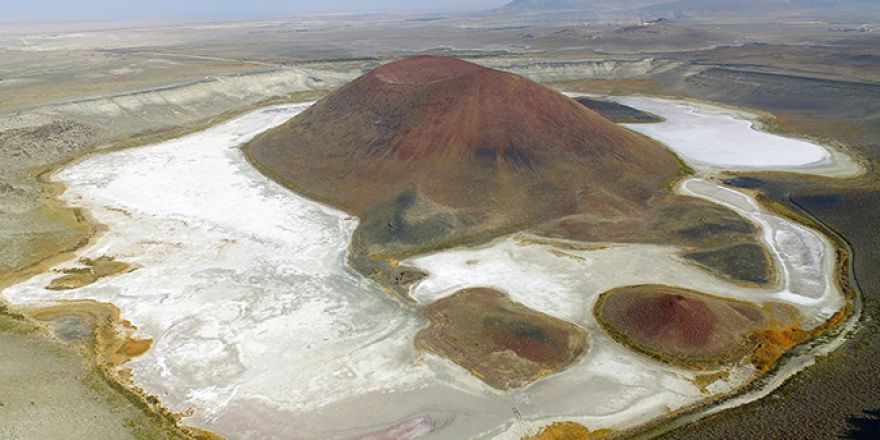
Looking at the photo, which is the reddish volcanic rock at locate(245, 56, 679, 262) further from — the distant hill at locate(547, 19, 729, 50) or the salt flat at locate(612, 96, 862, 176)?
the distant hill at locate(547, 19, 729, 50)

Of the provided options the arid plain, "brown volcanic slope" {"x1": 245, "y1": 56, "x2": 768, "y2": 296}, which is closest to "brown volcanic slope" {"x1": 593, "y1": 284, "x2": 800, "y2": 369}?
the arid plain

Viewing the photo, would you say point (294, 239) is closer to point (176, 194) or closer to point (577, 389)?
point (176, 194)

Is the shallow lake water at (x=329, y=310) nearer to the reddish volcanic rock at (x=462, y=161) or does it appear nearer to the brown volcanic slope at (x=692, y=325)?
the brown volcanic slope at (x=692, y=325)

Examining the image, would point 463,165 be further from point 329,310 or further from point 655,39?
point 655,39

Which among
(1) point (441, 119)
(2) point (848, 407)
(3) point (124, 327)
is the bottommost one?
(3) point (124, 327)

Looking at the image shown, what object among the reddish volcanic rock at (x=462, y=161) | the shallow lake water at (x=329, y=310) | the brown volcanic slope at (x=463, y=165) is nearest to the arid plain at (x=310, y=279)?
the shallow lake water at (x=329, y=310)

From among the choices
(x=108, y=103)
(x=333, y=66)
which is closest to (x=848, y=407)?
(x=108, y=103)

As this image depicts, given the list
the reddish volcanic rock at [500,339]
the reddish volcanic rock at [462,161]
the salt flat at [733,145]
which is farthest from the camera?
the salt flat at [733,145]
